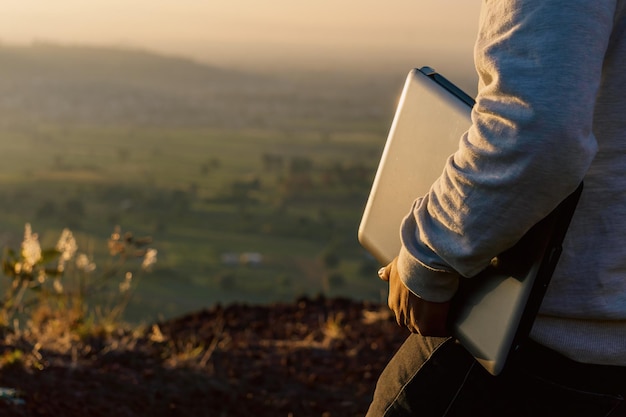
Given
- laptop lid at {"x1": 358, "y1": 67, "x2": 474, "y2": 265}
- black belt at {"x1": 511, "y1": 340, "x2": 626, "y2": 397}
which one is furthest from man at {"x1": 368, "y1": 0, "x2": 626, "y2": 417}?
laptop lid at {"x1": 358, "y1": 67, "x2": 474, "y2": 265}

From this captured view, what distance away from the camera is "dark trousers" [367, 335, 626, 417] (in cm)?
146

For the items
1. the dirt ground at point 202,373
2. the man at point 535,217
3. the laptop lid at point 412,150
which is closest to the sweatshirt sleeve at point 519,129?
the man at point 535,217

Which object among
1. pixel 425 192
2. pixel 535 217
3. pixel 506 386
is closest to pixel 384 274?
pixel 425 192

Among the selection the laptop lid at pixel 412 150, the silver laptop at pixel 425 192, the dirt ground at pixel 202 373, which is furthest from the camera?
the dirt ground at pixel 202 373

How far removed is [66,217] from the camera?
52.9 feet

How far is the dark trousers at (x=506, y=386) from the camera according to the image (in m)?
1.46

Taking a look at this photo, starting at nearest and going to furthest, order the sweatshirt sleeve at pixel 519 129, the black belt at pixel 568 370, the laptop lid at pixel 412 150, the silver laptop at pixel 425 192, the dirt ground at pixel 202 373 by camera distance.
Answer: the sweatshirt sleeve at pixel 519 129 < the silver laptop at pixel 425 192 < the black belt at pixel 568 370 < the laptop lid at pixel 412 150 < the dirt ground at pixel 202 373

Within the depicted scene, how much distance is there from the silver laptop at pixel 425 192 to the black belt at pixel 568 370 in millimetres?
77

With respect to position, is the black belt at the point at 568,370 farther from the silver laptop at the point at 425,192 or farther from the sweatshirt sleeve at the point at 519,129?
the sweatshirt sleeve at the point at 519,129

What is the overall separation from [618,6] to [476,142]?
0.28m

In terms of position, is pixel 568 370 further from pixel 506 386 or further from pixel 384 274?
pixel 384 274

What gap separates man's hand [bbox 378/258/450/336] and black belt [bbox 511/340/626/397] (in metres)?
0.14

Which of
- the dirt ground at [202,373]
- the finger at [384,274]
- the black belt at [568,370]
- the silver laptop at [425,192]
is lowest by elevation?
the dirt ground at [202,373]

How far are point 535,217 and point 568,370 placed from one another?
32cm
